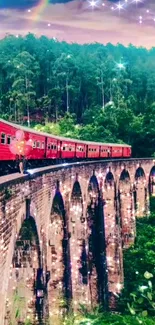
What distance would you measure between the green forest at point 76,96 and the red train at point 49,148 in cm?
1917

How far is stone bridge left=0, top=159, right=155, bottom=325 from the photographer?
32.0 ft

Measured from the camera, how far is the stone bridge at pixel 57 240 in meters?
9.76

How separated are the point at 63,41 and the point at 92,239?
9407 centimetres

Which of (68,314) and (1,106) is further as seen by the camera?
(1,106)

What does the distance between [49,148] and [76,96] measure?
52628 mm

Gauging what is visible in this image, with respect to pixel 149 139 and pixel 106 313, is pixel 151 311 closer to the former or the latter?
pixel 106 313

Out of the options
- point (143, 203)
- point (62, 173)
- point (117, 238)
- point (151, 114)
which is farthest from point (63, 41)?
point (62, 173)

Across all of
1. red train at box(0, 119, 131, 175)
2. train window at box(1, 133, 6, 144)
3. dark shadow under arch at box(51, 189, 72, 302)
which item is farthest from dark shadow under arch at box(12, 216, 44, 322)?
dark shadow under arch at box(51, 189, 72, 302)

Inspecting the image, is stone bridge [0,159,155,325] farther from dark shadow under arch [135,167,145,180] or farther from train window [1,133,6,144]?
dark shadow under arch [135,167,145,180]

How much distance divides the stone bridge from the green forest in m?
25.1

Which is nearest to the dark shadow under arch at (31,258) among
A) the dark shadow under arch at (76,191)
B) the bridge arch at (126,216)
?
the dark shadow under arch at (76,191)

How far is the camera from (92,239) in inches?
938

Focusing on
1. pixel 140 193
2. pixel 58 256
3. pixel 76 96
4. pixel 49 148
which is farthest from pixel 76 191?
pixel 76 96

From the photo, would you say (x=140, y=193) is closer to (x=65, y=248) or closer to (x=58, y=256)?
(x=65, y=248)
